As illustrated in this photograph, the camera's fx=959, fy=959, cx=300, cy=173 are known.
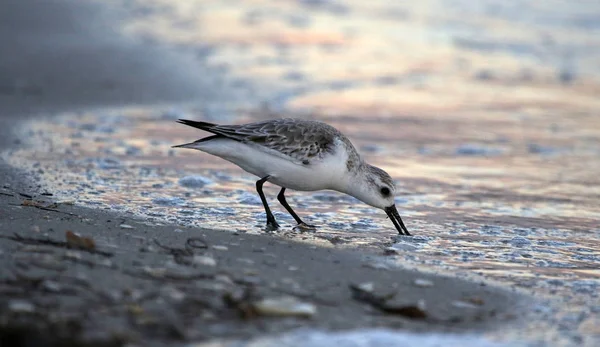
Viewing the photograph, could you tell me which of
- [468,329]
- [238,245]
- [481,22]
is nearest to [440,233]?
[238,245]

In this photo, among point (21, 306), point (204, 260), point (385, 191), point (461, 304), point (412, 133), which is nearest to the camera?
point (21, 306)

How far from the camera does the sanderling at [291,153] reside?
20.7 ft

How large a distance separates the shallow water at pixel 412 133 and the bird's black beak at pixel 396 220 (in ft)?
0.20

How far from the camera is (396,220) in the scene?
21.3 feet

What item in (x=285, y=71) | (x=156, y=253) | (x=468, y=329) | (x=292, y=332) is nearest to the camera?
(x=292, y=332)

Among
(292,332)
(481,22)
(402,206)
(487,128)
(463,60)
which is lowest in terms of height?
(292,332)

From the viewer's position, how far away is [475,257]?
5.72 meters

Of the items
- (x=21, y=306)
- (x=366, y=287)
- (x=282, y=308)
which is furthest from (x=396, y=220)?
(x=21, y=306)

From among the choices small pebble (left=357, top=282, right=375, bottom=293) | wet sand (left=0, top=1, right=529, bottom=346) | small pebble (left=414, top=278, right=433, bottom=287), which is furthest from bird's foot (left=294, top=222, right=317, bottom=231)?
small pebble (left=357, top=282, right=375, bottom=293)

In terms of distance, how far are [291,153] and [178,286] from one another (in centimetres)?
215

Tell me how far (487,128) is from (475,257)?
198 inches

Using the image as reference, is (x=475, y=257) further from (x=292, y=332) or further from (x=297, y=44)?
(x=297, y=44)

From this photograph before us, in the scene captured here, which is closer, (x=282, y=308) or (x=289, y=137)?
(x=282, y=308)

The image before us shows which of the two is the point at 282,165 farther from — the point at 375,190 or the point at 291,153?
the point at 375,190
